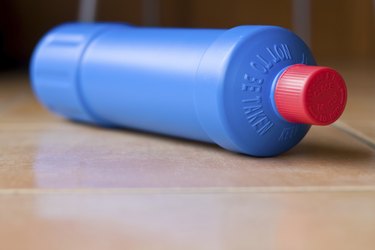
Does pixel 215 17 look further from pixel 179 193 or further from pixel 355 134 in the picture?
pixel 179 193

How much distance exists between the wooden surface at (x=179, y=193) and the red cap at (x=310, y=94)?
2.5 inches

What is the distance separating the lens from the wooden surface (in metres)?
0.58

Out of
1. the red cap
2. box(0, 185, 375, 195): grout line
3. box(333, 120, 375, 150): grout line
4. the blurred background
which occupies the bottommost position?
the blurred background

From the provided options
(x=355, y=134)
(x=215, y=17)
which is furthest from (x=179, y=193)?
(x=215, y=17)

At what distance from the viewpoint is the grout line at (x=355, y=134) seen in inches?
38.3

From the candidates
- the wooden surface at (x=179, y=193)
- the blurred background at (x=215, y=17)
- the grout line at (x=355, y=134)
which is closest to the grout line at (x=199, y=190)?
the wooden surface at (x=179, y=193)

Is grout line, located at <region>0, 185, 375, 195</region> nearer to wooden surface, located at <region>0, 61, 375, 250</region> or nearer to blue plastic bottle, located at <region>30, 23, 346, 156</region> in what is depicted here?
wooden surface, located at <region>0, 61, 375, 250</region>

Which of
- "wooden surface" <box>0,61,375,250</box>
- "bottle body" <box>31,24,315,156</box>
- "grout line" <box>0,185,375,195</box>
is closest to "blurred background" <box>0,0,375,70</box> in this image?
"bottle body" <box>31,24,315,156</box>

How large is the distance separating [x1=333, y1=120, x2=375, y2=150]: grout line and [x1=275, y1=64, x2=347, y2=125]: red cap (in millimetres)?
155

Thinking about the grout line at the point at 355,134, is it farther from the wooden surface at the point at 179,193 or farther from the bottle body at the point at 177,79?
the bottle body at the point at 177,79

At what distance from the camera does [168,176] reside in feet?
2.58

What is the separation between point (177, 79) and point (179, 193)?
24 cm

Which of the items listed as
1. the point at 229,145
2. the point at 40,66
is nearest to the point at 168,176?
the point at 229,145

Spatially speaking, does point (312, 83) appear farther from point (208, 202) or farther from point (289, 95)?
point (208, 202)
